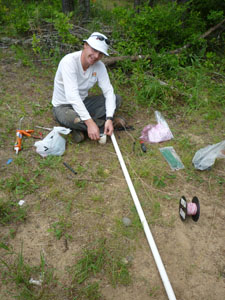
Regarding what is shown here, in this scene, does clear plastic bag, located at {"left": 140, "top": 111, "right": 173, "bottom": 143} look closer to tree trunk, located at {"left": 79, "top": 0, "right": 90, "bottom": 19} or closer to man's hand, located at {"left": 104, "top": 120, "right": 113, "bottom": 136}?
man's hand, located at {"left": 104, "top": 120, "right": 113, "bottom": 136}

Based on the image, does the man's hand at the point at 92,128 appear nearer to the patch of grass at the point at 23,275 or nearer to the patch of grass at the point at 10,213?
the patch of grass at the point at 10,213

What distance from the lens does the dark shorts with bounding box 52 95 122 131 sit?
268 cm

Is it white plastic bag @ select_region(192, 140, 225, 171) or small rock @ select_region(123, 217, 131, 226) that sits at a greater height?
white plastic bag @ select_region(192, 140, 225, 171)

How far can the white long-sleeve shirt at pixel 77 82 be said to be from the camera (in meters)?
2.52

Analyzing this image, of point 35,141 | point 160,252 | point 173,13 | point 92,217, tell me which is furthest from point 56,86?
point 173,13

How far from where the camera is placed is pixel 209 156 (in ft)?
8.21

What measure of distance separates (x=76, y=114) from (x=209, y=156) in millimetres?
1644

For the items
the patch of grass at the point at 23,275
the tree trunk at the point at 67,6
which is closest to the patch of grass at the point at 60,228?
the patch of grass at the point at 23,275

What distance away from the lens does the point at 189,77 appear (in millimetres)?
3924

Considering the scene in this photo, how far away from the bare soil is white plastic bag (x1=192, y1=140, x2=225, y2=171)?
9cm

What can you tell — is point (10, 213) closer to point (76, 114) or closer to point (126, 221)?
point (126, 221)

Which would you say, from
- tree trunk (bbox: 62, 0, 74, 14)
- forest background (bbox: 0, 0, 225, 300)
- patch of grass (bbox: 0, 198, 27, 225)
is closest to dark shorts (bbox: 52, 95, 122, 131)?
forest background (bbox: 0, 0, 225, 300)

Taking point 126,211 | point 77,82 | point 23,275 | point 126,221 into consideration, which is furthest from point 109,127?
point 23,275

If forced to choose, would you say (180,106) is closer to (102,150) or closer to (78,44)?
(102,150)
